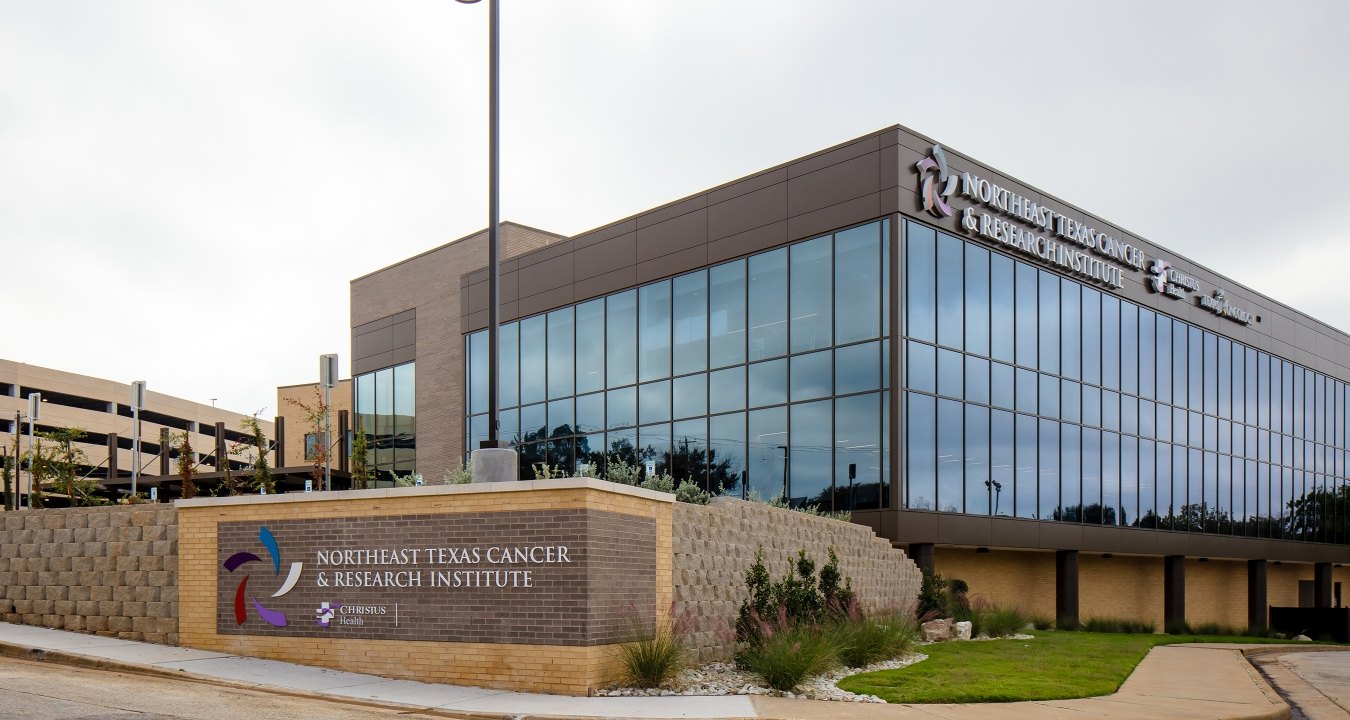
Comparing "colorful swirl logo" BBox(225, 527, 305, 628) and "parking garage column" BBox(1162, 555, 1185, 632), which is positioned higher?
"colorful swirl logo" BBox(225, 527, 305, 628)

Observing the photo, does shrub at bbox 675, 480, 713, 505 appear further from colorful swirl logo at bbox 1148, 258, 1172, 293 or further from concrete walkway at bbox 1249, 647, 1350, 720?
colorful swirl logo at bbox 1148, 258, 1172, 293

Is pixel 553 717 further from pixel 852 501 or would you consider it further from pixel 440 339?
pixel 440 339

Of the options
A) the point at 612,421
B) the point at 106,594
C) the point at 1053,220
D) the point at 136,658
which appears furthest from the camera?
the point at 612,421

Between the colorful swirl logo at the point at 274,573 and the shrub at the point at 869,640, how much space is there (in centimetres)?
794

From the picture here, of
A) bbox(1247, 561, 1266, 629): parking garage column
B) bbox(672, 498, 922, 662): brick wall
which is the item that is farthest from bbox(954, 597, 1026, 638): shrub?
bbox(1247, 561, 1266, 629): parking garage column

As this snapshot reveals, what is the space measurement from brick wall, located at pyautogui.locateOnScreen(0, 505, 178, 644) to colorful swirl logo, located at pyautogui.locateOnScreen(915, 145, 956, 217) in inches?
726

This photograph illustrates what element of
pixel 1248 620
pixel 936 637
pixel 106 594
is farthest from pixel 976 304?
pixel 1248 620

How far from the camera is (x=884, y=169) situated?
91.8ft

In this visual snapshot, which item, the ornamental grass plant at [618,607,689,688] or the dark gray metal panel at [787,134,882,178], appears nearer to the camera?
the ornamental grass plant at [618,607,689,688]

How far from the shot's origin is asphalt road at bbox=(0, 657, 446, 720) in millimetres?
11414

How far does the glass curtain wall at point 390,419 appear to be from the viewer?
43.8 metres

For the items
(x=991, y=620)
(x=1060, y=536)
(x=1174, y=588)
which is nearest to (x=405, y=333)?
(x=1060, y=536)

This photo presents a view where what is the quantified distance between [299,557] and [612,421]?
1855 centimetres

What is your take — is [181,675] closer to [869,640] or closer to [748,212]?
[869,640]
